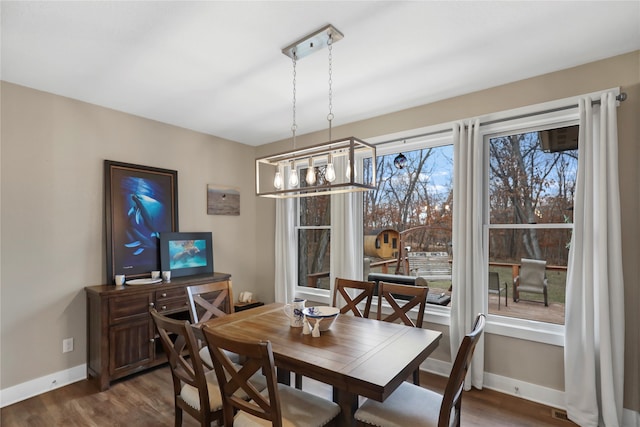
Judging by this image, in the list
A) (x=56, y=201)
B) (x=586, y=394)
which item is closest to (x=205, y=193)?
(x=56, y=201)

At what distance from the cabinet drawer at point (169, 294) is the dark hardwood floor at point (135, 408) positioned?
769mm

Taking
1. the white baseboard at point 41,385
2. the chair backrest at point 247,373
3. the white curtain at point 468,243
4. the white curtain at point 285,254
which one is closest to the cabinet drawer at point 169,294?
the white baseboard at point 41,385

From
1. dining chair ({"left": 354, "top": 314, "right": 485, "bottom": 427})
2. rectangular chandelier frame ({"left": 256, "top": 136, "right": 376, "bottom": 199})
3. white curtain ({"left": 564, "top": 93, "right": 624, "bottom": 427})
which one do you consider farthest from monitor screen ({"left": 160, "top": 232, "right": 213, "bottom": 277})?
white curtain ({"left": 564, "top": 93, "right": 624, "bottom": 427})

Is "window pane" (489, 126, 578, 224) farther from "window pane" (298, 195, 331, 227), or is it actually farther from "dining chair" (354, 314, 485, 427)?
"window pane" (298, 195, 331, 227)

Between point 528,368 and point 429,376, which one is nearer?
point 528,368

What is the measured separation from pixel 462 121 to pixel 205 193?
123 inches

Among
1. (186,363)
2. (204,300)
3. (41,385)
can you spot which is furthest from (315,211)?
(41,385)

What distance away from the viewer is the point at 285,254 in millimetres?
4387

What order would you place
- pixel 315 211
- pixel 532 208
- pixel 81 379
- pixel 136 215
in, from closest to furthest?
pixel 532 208
pixel 81 379
pixel 136 215
pixel 315 211

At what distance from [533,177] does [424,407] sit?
222 centimetres

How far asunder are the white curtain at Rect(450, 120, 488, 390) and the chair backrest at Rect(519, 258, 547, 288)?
32cm

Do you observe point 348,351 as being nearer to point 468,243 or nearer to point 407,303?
point 407,303

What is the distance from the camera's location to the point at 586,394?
2.36 meters

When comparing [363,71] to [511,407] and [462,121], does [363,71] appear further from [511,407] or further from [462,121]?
[511,407]
